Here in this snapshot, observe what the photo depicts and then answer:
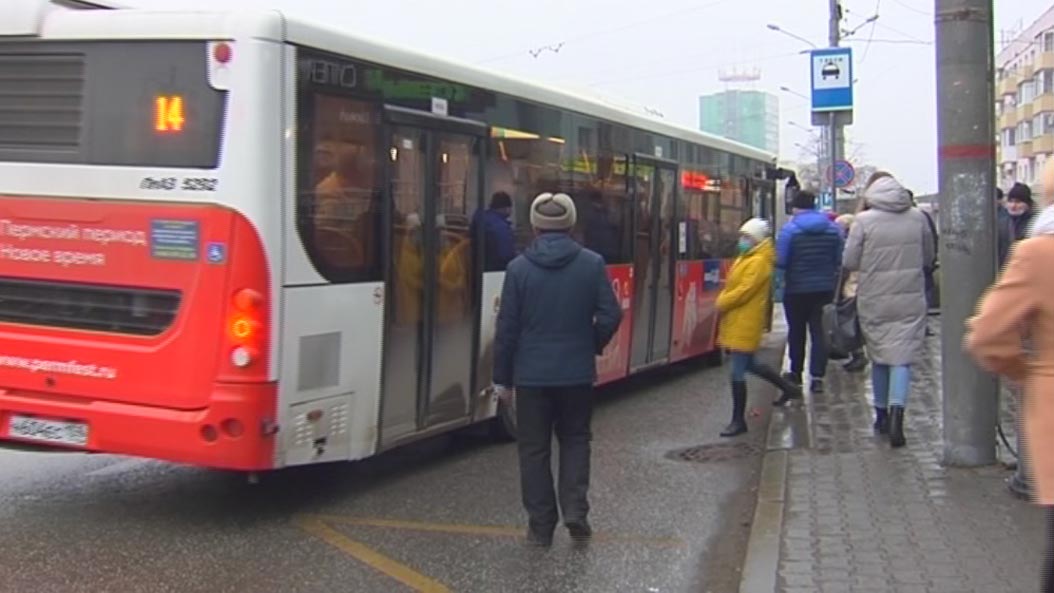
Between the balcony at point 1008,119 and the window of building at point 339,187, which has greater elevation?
the balcony at point 1008,119

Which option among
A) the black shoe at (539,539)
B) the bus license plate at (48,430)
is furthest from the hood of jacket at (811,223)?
the bus license plate at (48,430)

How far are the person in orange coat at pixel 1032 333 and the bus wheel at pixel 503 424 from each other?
5453 millimetres

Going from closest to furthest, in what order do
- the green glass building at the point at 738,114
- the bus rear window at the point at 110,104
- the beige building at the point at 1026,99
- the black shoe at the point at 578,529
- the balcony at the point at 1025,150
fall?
the bus rear window at the point at 110,104 → the black shoe at the point at 578,529 → the green glass building at the point at 738,114 → the beige building at the point at 1026,99 → the balcony at the point at 1025,150

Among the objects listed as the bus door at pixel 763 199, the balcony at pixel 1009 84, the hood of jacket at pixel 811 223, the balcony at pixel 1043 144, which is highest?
the balcony at pixel 1009 84

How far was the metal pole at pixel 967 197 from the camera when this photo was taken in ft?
23.7

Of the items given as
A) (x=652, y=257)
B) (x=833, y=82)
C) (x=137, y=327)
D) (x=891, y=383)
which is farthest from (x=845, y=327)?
(x=833, y=82)

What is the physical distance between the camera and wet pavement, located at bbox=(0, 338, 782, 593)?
220 inches

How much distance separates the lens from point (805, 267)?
10664 mm

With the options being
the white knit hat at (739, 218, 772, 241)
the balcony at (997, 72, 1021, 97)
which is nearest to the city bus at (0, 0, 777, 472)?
the white knit hat at (739, 218, 772, 241)

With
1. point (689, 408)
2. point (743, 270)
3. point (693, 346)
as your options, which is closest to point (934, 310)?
point (693, 346)

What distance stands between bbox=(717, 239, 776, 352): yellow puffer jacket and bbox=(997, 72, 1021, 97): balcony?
92.2 meters

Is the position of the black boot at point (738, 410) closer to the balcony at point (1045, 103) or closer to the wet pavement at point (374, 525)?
the wet pavement at point (374, 525)

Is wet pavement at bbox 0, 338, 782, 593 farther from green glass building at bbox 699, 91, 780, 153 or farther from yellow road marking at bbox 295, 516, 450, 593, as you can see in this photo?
green glass building at bbox 699, 91, 780, 153

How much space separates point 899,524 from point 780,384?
12.9 feet
